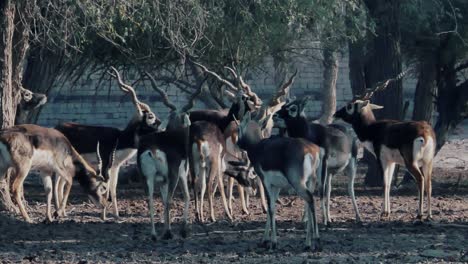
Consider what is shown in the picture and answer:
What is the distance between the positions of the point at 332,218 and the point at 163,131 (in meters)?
2.92

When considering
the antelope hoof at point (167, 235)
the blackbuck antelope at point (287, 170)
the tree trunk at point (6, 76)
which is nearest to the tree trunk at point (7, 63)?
the tree trunk at point (6, 76)

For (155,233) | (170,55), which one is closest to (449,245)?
(155,233)

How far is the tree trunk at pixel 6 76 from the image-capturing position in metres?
15.4

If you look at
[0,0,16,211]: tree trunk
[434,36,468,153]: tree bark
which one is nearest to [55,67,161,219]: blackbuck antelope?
[0,0,16,211]: tree trunk

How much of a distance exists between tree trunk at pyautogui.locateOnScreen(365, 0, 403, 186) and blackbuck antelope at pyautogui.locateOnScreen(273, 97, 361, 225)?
4474 millimetres

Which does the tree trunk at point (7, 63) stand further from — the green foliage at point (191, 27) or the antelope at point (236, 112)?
the antelope at point (236, 112)

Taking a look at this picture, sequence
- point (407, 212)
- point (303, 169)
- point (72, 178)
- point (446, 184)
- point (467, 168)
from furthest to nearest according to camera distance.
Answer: point (467, 168), point (446, 184), point (407, 212), point (72, 178), point (303, 169)

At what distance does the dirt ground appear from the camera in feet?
41.9

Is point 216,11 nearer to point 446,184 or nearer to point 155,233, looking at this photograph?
point 155,233

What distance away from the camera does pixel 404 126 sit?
16.3m

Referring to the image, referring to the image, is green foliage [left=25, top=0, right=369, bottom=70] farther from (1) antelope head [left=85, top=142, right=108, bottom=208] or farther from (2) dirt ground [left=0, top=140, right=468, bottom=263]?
(2) dirt ground [left=0, top=140, right=468, bottom=263]

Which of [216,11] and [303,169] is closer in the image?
[303,169]

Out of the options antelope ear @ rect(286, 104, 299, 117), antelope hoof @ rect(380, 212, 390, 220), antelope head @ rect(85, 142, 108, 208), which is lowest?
antelope hoof @ rect(380, 212, 390, 220)

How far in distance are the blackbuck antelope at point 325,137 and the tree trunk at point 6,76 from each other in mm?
3663
